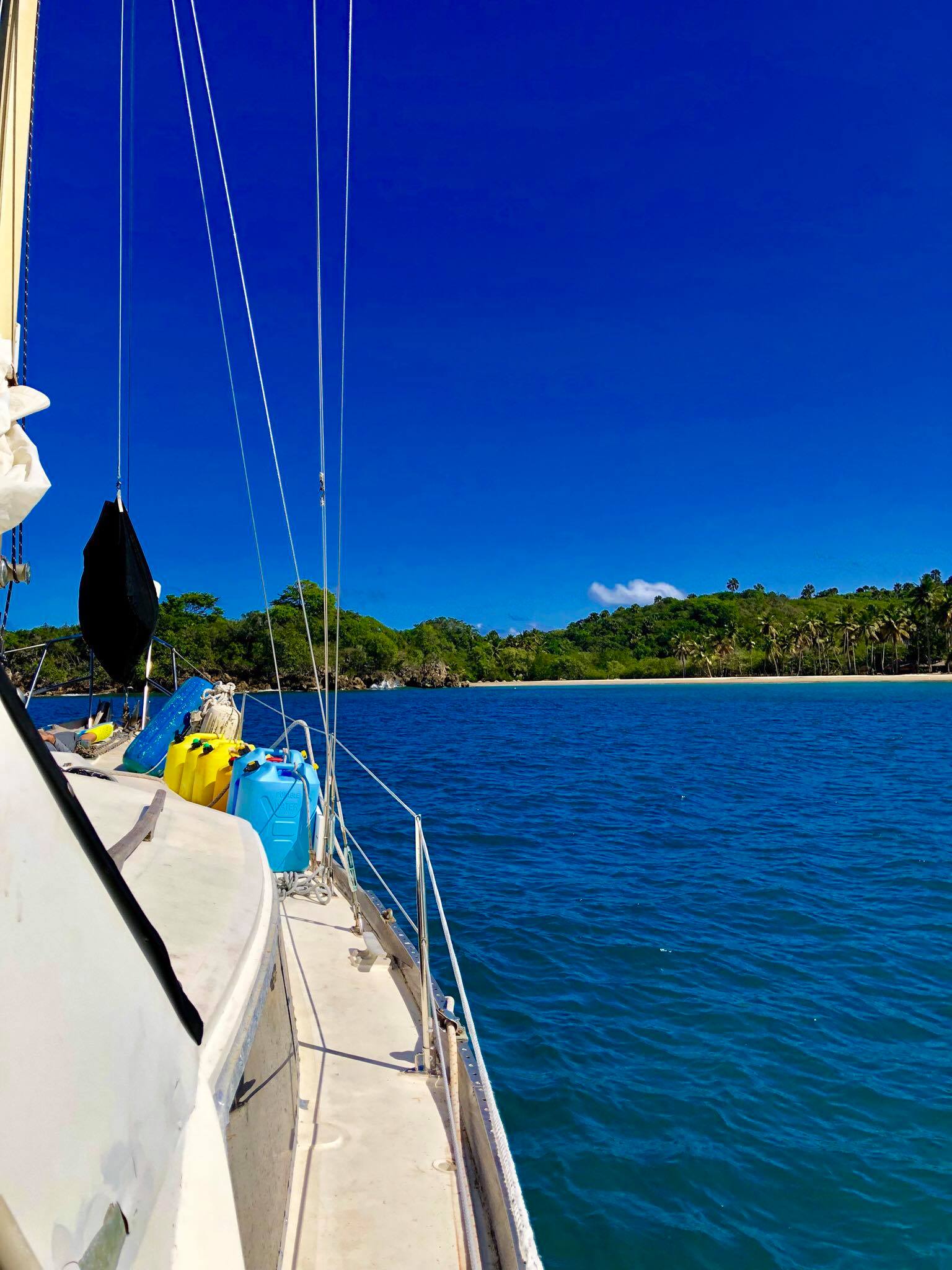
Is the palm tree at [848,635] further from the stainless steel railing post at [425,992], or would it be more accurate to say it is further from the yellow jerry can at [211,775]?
the stainless steel railing post at [425,992]

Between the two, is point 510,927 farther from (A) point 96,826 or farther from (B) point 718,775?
(B) point 718,775

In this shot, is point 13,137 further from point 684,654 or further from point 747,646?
point 747,646

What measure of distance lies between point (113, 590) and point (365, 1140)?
4632 millimetres

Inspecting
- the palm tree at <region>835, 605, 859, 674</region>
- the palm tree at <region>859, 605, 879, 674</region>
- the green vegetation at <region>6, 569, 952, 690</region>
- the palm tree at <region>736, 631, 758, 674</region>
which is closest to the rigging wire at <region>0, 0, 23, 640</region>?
the green vegetation at <region>6, 569, 952, 690</region>

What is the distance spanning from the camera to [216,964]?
2029 mm

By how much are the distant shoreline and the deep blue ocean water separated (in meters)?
81.6

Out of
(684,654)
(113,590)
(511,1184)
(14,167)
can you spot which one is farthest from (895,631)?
(14,167)

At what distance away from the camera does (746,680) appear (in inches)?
4021

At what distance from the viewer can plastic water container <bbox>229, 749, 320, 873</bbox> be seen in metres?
6.09

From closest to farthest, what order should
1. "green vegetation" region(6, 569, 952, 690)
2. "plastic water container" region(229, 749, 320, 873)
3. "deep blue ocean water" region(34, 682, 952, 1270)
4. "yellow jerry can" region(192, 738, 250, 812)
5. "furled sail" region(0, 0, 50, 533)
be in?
"furled sail" region(0, 0, 50, 533) → "deep blue ocean water" region(34, 682, 952, 1270) → "plastic water container" region(229, 749, 320, 873) → "yellow jerry can" region(192, 738, 250, 812) → "green vegetation" region(6, 569, 952, 690)

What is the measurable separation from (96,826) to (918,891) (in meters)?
10.2

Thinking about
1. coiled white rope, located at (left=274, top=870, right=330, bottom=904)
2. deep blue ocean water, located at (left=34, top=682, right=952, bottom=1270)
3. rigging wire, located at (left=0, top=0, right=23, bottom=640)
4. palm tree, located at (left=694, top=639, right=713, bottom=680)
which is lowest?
deep blue ocean water, located at (left=34, top=682, right=952, bottom=1270)

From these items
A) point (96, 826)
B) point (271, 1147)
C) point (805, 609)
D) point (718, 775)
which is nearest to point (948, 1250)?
point (271, 1147)

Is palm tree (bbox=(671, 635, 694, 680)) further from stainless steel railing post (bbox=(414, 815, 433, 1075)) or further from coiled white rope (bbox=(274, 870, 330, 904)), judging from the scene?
stainless steel railing post (bbox=(414, 815, 433, 1075))
